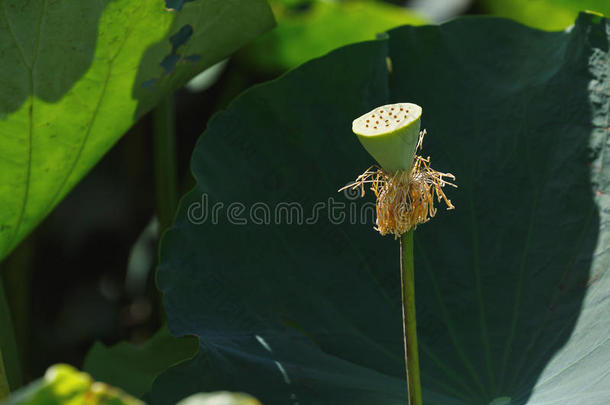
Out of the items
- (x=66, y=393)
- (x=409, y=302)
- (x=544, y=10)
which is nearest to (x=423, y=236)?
(x=409, y=302)

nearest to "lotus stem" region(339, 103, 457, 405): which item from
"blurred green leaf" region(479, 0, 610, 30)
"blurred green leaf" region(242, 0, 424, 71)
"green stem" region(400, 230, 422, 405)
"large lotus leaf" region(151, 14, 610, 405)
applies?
"green stem" region(400, 230, 422, 405)

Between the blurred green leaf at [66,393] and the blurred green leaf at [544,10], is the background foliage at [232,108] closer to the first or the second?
the blurred green leaf at [544,10]

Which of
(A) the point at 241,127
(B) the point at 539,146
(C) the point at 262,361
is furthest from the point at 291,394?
(B) the point at 539,146

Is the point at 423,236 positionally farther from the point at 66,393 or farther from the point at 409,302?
the point at 66,393

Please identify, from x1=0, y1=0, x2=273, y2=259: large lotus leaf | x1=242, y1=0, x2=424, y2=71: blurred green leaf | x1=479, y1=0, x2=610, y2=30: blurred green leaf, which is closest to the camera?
x1=0, y1=0, x2=273, y2=259: large lotus leaf

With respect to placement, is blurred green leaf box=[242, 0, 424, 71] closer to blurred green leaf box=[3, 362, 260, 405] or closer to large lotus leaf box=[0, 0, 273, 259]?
large lotus leaf box=[0, 0, 273, 259]

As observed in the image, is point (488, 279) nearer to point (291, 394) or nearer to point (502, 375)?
point (502, 375)
